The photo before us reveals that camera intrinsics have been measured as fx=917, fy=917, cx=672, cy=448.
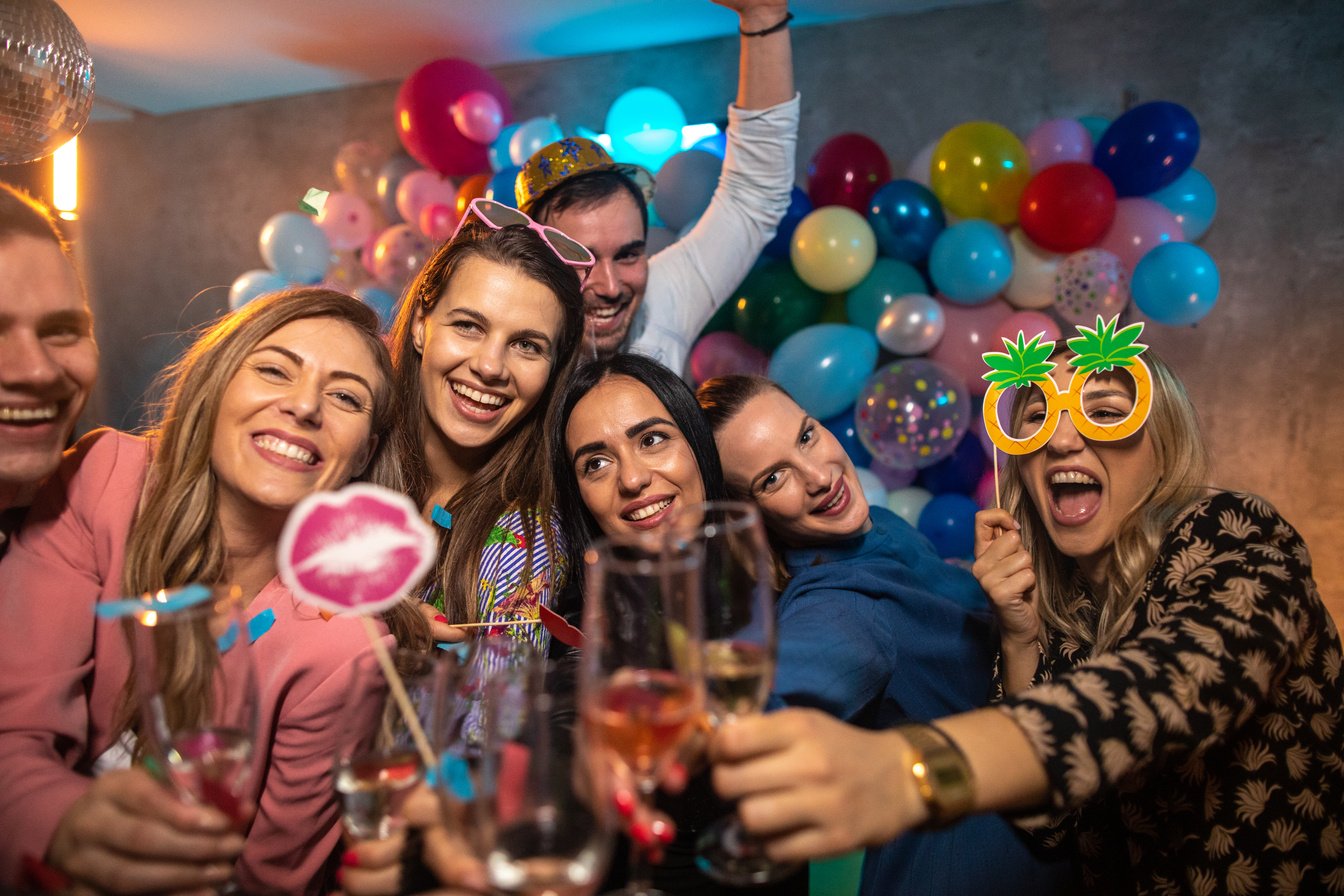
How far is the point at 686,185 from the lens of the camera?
4.03 metres

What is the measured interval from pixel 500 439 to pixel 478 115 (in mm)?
2961

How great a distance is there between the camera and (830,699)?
141 cm

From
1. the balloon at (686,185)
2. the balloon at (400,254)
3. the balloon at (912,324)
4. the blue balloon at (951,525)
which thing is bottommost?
the blue balloon at (951,525)

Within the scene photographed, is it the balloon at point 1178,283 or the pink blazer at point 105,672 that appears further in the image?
the balloon at point 1178,283

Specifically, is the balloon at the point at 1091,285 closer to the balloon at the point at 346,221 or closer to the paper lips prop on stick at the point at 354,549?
the paper lips prop on stick at the point at 354,549

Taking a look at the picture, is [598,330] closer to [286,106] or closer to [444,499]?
[444,499]

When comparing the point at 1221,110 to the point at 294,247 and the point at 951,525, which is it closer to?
the point at 951,525

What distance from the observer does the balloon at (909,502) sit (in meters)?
3.96

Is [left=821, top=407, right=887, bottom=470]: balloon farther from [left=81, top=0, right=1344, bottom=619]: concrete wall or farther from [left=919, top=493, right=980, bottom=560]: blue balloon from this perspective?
[left=81, top=0, right=1344, bottom=619]: concrete wall

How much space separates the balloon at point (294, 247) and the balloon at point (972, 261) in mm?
3254

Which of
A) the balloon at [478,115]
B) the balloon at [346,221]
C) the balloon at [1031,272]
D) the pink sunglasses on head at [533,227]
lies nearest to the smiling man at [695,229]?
the pink sunglasses on head at [533,227]

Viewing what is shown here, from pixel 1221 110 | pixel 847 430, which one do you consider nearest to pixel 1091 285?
pixel 847 430

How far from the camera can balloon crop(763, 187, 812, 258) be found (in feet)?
13.5

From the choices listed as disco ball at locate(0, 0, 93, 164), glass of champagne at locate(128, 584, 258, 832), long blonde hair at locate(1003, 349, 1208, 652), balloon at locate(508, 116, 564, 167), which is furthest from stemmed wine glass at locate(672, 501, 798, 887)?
balloon at locate(508, 116, 564, 167)
